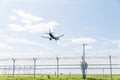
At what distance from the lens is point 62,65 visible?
2800cm

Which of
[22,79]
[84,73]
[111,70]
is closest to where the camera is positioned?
[22,79]

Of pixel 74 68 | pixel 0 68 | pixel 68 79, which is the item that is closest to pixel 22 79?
A: pixel 68 79

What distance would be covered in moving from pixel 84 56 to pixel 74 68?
1790mm

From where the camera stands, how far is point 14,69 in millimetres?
29828

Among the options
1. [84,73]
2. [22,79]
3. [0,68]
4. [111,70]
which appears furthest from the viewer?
[0,68]

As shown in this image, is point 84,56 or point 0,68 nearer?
point 84,56

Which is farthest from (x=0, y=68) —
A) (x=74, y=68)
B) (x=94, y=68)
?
(x=94, y=68)

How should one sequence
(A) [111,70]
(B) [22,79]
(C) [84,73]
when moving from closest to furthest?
(B) [22,79]
(A) [111,70]
(C) [84,73]

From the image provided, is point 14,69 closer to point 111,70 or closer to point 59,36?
point 59,36

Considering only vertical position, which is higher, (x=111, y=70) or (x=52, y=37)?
(x=52, y=37)

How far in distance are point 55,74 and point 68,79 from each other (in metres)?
5.07

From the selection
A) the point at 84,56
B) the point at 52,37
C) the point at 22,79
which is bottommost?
the point at 22,79

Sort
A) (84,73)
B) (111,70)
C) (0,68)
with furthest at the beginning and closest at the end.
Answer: (0,68)
(84,73)
(111,70)

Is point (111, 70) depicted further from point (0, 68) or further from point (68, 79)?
point (0, 68)
